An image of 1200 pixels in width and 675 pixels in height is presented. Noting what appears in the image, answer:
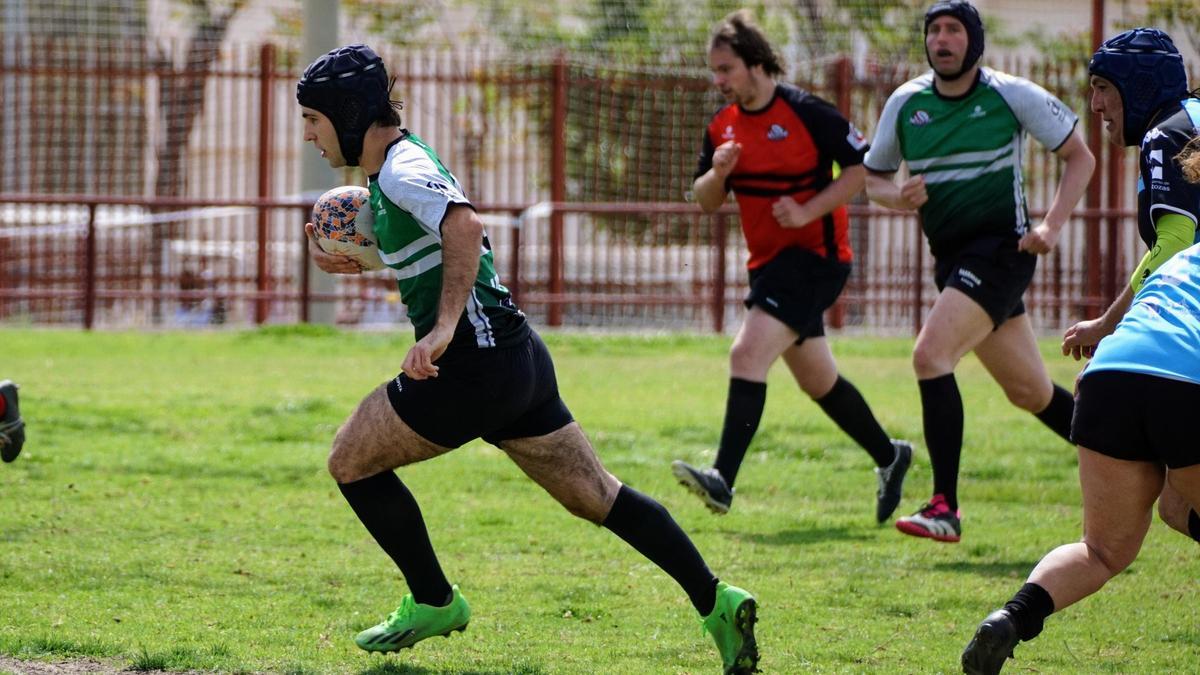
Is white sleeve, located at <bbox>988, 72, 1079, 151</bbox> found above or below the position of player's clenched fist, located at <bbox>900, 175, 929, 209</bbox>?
above


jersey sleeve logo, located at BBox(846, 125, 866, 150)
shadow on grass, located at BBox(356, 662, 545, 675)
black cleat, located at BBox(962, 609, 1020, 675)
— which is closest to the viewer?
black cleat, located at BBox(962, 609, 1020, 675)

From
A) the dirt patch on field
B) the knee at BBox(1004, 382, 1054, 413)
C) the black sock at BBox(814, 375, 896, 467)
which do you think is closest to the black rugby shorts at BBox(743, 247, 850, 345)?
the black sock at BBox(814, 375, 896, 467)

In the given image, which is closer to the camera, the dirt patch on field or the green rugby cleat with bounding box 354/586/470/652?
the dirt patch on field

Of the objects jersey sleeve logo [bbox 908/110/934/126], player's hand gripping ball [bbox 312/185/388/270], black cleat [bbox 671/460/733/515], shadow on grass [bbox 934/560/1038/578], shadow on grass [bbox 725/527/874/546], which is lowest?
shadow on grass [bbox 725/527/874/546]

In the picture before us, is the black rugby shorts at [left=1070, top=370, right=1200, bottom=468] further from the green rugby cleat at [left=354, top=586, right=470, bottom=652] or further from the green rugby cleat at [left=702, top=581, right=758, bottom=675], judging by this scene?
the green rugby cleat at [left=354, top=586, right=470, bottom=652]

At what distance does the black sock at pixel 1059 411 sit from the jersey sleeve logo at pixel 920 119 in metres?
1.25

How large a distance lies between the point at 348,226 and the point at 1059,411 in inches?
139

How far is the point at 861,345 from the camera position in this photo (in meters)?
14.6

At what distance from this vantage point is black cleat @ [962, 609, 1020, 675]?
394 cm

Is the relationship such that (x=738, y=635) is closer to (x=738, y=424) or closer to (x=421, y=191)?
(x=421, y=191)

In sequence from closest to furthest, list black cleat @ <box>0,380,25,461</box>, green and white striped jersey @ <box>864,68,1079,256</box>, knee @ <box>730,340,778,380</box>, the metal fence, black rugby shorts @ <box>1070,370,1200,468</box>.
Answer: black rugby shorts @ <box>1070,370,1200,468</box> → green and white striped jersey @ <box>864,68,1079,256</box> → black cleat @ <box>0,380,25,461</box> → knee @ <box>730,340,778,380</box> → the metal fence

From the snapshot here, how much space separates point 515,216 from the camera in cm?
1576

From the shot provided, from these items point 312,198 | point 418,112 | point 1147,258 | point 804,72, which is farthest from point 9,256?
point 1147,258

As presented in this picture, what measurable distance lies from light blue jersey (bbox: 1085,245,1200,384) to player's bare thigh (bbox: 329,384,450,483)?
1.77m
